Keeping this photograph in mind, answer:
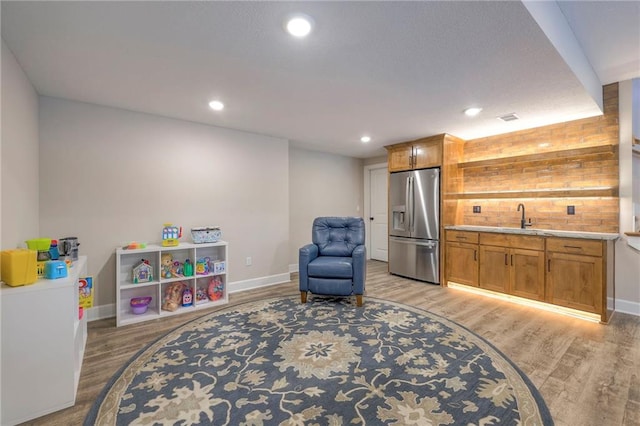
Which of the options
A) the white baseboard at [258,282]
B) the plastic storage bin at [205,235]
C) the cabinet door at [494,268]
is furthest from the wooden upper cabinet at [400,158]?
the plastic storage bin at [205,235]

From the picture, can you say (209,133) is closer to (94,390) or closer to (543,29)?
(94,390)

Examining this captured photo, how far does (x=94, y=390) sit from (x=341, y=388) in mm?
1624

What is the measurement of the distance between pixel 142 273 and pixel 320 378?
7.71ft

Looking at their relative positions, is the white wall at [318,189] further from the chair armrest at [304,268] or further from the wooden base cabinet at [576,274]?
the wooden base cabinet at [576,274]

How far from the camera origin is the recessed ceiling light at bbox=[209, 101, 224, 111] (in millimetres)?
2982

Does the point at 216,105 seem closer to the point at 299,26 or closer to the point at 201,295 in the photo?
the point at 299,26

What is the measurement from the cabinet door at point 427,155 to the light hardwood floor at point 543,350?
6.55 feet

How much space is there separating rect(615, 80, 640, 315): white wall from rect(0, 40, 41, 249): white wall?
5.59 meters

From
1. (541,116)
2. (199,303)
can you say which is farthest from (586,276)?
(199,303)

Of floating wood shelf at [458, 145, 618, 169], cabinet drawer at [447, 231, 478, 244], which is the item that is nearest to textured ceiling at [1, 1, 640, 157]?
floating wood shelf at [458, 145, 618, 169]

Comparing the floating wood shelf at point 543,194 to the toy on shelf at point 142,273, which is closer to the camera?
the toy on shelf at point 142,273

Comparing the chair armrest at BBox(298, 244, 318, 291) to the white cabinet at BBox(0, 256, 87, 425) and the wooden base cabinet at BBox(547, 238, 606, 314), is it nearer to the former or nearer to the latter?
the white cabinet at BBox(0, 256, 87, 425)

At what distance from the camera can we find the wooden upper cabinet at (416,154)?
14.0 ft

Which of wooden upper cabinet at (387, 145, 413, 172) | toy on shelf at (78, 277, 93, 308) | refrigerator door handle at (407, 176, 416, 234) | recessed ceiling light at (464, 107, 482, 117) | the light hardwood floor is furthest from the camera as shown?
wooden upper cabinet at (387, 145, 413, 172)
